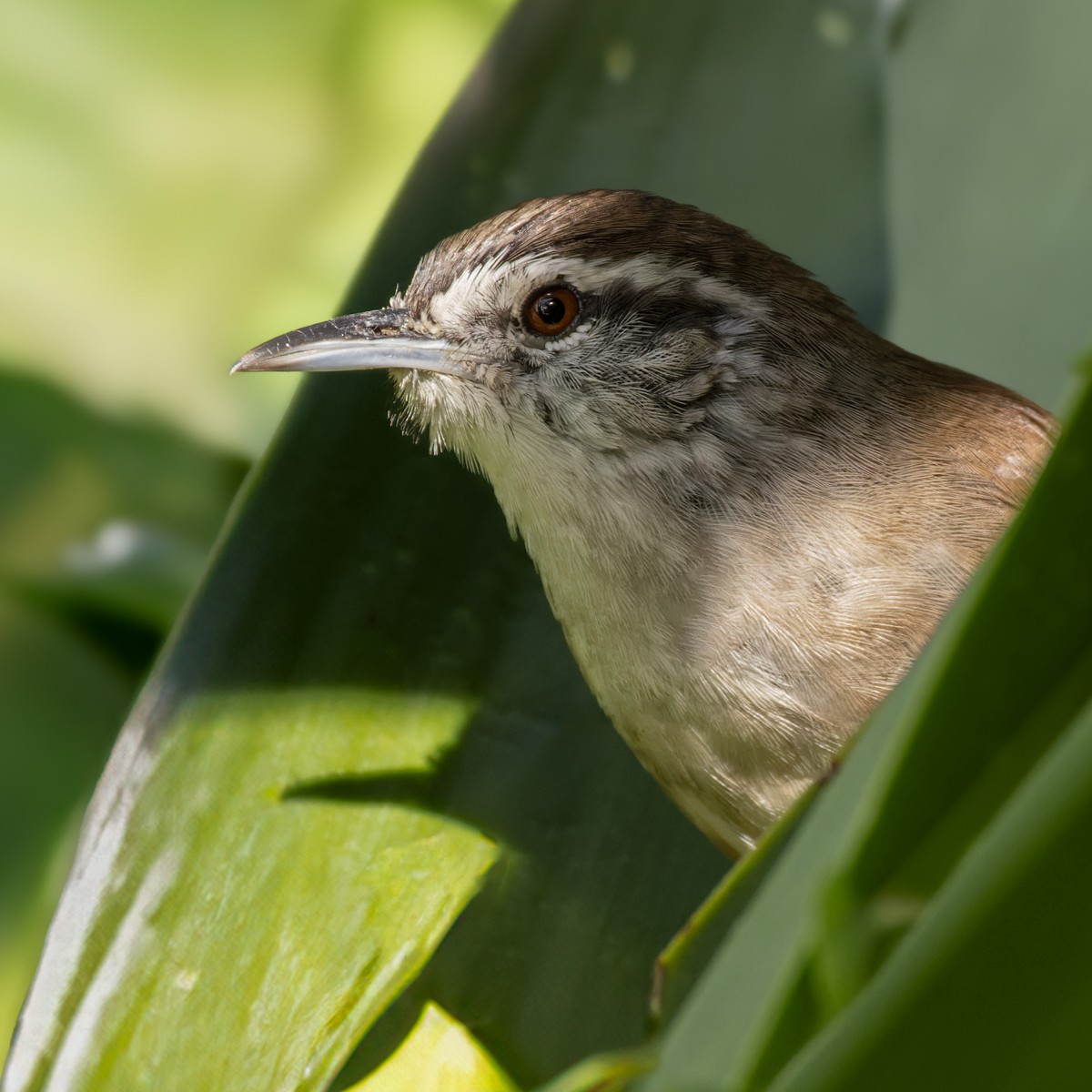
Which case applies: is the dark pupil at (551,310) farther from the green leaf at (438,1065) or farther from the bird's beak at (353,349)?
the green leaf at (438,1065)

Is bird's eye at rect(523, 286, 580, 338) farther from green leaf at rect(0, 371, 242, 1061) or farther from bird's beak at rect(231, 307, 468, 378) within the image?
green leaf at rect(0, 371, 242, 1061)

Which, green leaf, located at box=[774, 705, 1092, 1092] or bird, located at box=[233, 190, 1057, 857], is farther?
bird, located at box=[233, 190, 1057, 857]

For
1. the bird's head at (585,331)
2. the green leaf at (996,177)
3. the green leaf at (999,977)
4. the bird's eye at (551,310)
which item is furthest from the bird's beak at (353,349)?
the green leaf at (999,977)

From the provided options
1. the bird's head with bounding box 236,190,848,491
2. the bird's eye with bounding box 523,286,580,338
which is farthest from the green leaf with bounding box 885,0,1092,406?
the bird's eye with bounding box 523,286,580,338

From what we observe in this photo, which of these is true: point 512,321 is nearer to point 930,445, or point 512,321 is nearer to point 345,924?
point 930,445

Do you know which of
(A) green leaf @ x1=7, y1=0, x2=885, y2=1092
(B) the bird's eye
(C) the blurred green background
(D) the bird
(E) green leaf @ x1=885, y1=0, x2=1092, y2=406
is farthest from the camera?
(C) the blurred green background

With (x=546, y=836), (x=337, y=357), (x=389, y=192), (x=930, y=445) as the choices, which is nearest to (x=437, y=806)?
(x=546, y=836)

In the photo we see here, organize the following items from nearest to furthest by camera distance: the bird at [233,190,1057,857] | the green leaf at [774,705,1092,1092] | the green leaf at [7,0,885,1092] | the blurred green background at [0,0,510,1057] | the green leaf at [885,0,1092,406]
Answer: the green leaf at [774,705,1092,1092] < the green leaf at [7,0,885,1092] < the bird at [233,190,1057,857] < the green leaf at [885,0,1092,406] < the blurred green background at [0,0,510,1057]
